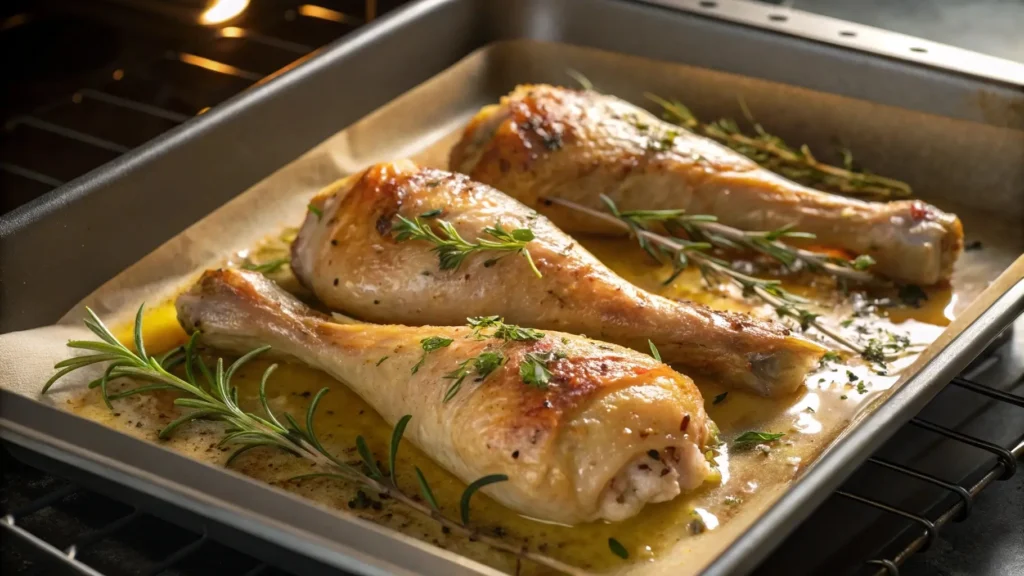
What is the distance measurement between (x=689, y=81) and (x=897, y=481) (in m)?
1.69

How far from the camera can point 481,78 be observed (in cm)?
379

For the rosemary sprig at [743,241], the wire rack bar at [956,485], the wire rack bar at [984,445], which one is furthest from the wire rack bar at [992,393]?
the rosemary sprig at [743,241]

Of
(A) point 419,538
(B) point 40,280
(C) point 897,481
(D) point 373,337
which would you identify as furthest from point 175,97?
(C) point 897,481

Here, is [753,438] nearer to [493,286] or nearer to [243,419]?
[493,286]

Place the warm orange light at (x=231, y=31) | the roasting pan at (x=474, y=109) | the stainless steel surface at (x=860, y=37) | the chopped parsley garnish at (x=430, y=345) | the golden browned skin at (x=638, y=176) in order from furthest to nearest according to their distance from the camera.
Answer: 1. the warm orange light at (x=231, y=31)
2. the stainless steel surface at (x=860, y=37)
3. the golden browned skin at (x=638, y=176)
4. the chopped parsley garnish at (x=430, y=345)
5. the roasting pan at (x=474, y=109)

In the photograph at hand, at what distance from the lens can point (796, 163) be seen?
10.9ft

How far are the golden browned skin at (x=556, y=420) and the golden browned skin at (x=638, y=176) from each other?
763 mm

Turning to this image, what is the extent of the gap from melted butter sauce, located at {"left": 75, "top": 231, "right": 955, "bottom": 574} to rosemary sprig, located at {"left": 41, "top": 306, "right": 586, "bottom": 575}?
0.03 meters

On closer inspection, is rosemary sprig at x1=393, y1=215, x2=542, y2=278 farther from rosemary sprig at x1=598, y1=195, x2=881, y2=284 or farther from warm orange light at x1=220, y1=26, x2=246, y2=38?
warm orange light at x1=220, y1=26, x2=246, y2=38

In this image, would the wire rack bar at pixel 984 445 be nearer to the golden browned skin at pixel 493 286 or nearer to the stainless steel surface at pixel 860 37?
the golden browned skin at pixel 493 286

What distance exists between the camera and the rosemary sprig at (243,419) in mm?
2137

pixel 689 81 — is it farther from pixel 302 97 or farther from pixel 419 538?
pixel 419 538

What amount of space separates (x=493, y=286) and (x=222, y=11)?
2486 mm

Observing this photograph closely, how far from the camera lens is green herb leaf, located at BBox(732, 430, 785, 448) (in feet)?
7.72
